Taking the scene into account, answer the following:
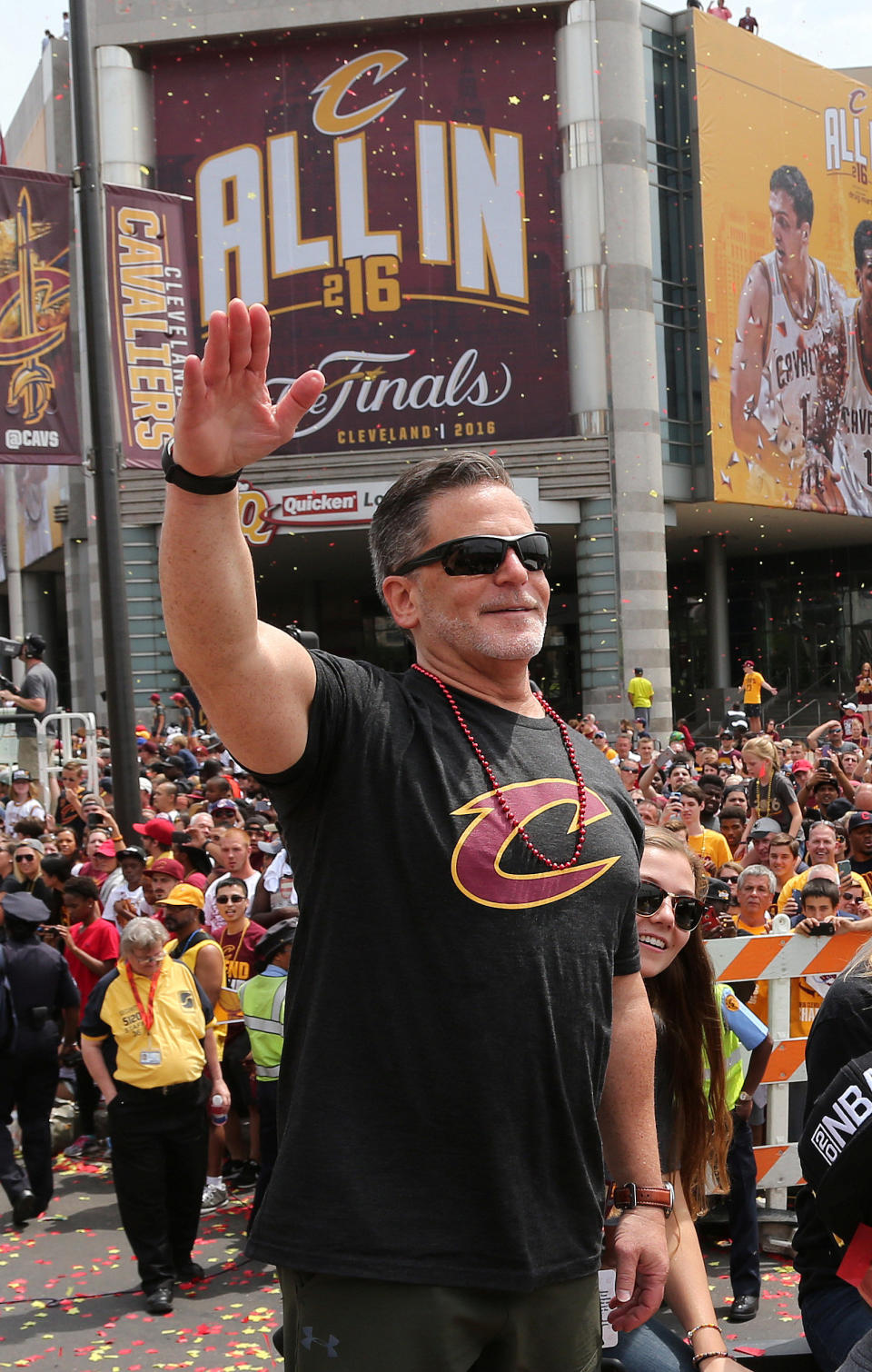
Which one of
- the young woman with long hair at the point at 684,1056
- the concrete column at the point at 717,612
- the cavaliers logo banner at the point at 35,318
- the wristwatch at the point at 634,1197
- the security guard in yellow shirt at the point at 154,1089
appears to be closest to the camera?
the wristwatch at the point at 634,1197

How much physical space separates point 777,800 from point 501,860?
9.75 m

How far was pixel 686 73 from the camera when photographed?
100.0 feet

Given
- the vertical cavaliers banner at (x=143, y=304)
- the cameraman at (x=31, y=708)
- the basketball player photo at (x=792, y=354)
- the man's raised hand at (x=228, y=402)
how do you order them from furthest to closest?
the basketball player photo at (x=792, y=354)
the cameraman at (x=31, y=708)
the vertical cavaliers banner at (x=143, y=304)
the man's raised hand at (x=228, y=402)

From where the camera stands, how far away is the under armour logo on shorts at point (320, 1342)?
5.94 ft

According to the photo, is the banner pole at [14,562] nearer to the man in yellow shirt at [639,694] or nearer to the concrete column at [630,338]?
the concrete column at [630,338]

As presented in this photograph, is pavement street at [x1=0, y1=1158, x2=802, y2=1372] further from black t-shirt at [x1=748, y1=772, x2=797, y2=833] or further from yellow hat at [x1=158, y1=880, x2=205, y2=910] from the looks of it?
black t-shirt at [x1=748, y1=772, x2=797, y2=833]

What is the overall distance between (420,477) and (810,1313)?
1.78 m

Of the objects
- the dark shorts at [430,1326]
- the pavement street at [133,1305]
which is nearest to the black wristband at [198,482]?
the dark shorts at [430,1326]

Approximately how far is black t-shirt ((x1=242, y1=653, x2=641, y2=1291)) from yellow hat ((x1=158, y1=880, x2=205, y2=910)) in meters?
6.14

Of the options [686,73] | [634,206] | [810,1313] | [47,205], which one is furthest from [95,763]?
[686,73]

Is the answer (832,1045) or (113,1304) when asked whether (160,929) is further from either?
(832,1045)

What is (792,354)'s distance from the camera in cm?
3206

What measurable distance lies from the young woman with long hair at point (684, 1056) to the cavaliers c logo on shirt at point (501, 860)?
1.12 m

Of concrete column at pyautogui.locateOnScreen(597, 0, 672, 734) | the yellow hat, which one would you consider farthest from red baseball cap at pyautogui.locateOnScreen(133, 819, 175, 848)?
concrete column at pyautogui.locateOnScreen(597, 0, 672, 734)
